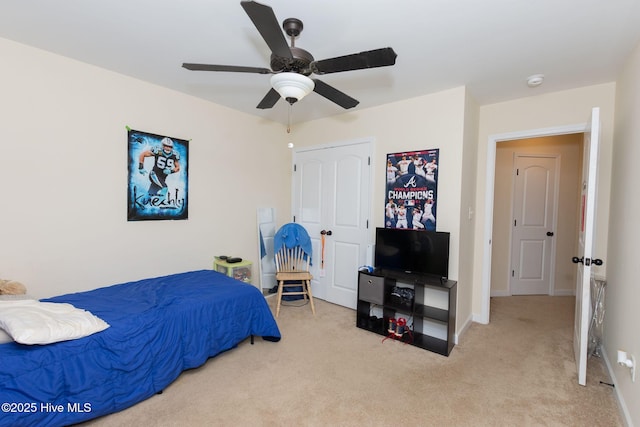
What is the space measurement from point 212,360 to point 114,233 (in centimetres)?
149

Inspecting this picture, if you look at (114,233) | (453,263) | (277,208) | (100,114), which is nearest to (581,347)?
(453,263)

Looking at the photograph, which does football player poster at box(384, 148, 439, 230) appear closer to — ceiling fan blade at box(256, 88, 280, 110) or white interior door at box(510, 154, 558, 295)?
ceiling fan blade at box(256, 88, 280, 110)

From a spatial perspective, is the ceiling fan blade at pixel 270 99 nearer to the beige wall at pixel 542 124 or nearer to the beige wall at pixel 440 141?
the beige wall at pixel 440 141

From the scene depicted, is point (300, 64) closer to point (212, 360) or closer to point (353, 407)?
point (353, 407)

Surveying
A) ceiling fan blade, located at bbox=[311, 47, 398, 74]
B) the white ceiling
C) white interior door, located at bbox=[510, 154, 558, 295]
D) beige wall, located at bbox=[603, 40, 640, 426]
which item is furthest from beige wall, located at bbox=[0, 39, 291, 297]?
white interior door, located at bbox=[510, 154, 558, 295]

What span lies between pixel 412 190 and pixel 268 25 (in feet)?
7.49

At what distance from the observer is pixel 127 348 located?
72.4 inches

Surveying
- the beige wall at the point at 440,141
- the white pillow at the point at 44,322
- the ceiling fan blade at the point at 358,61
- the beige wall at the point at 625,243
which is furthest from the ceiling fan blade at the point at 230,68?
the beige wall at the point at 625,243

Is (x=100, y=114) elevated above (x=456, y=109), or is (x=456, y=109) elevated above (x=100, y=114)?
(x=456, y=109)

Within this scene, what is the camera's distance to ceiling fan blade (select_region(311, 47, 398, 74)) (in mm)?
1532

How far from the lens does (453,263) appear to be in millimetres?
2885

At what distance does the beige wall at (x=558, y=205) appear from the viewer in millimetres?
4355

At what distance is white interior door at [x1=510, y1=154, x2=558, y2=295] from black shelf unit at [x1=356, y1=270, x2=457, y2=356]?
2.31m

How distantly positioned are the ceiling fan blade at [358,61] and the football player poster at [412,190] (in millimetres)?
1622
